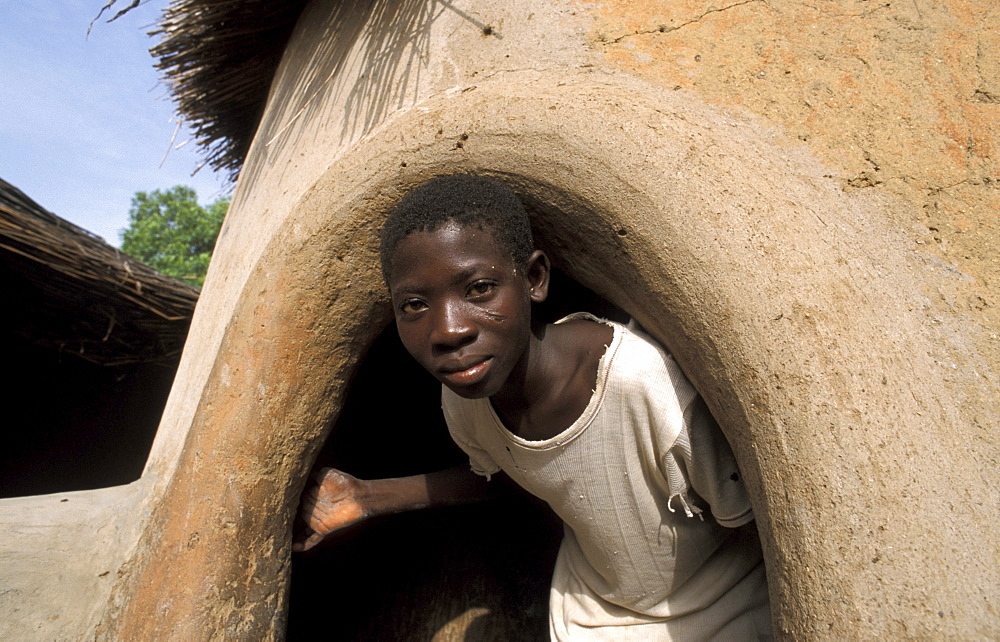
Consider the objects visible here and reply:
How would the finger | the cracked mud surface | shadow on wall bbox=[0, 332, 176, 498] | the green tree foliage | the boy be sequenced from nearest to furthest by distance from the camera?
the cracked mud surface < the boy < the finger < shadow on wall bbox=[0, 332, 176, 498] < the green tree foliage

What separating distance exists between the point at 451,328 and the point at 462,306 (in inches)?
2.0

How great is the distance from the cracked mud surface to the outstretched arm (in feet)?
3.81

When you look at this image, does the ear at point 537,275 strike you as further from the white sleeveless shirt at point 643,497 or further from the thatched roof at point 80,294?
the thatched roof at point 80,294

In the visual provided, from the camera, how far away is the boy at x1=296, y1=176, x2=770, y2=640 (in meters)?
1.32

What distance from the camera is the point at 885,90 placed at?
1.34 metres

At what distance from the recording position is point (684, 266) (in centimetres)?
127

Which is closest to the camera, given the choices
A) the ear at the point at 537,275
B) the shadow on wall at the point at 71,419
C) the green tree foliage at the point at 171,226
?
the ear at the point at 537,275

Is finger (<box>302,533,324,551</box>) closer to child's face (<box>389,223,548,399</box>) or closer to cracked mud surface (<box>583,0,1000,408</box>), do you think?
child's face (<box>389,223,548,399</box>)

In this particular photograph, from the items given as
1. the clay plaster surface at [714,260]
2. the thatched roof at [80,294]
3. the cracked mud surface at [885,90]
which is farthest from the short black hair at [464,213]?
the thatched roof at [80,294]

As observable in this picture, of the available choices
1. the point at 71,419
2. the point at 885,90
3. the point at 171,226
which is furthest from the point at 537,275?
the point at 171,226

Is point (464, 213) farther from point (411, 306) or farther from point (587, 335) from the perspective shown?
point (587, 335)

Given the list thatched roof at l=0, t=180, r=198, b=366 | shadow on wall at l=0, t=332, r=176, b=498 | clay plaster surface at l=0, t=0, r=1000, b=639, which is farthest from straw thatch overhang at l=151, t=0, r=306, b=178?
shadow on wall at l=0, t=332, r=176, b=498

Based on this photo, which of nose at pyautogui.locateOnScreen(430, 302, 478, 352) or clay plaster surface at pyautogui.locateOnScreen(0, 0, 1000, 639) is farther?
nose at pyautogui.locateOnScreen(430, 302, 478, 352)

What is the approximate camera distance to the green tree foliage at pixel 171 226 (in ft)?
61.2
